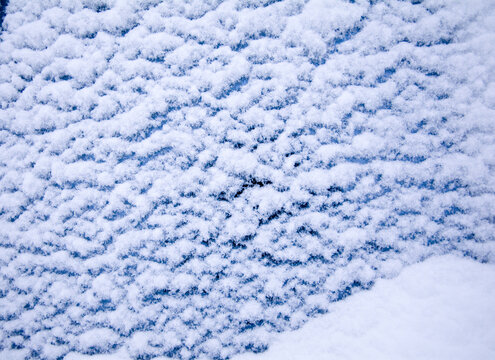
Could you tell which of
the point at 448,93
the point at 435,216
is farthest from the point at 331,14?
the point at 435,216

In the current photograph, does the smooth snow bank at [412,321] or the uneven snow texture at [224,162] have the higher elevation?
the uneven snow texture at [224,162]

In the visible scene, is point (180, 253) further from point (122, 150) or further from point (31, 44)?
point (31, 44)

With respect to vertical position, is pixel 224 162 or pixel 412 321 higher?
pixel 224 162

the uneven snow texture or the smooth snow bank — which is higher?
the uneven snow texture
